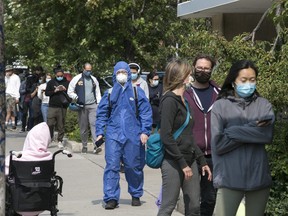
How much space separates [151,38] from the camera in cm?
2123

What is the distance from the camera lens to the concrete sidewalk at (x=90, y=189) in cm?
966

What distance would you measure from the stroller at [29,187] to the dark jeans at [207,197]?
1496mm

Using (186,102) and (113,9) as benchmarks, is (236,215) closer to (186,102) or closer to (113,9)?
(186,102)

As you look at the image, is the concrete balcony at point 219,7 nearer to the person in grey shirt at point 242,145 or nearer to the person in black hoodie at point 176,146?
the person in black hoodie at point 176,146

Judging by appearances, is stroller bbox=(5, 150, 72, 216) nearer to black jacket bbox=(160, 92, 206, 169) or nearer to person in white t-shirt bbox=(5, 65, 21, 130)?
black jacket bbox=(160, 92, 206, 169)

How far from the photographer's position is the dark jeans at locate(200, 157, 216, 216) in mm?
7328

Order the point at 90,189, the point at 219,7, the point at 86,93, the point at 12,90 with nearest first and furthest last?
the point at 90,189 < the point at 219,7 < the point at 86,93 < the point at 12,90

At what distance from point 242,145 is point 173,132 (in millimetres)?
1094

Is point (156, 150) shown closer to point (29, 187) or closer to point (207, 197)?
point (207, 197)

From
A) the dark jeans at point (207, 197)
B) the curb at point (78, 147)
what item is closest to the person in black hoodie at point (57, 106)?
the curb at point (78, 147)

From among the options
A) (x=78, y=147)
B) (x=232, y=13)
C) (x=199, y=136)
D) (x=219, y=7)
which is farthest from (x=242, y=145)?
(x=78, y=147)

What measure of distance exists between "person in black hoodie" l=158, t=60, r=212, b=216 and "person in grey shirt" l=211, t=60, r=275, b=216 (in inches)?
29.1

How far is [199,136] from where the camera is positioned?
7250 millimetres

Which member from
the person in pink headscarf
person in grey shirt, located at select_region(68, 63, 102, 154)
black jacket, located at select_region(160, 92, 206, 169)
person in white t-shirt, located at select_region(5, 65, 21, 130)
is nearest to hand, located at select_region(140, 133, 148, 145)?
the person in pink headscarf
